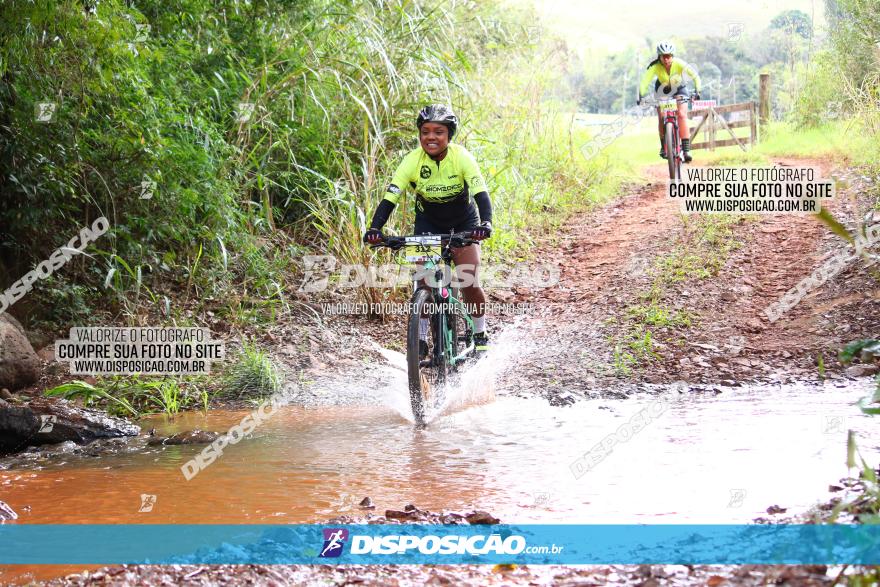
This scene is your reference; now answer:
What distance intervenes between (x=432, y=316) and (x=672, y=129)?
293 inches

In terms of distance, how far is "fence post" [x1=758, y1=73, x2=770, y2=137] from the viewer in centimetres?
1911

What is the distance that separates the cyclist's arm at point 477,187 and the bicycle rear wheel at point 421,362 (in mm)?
793

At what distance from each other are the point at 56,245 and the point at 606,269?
6.21 m

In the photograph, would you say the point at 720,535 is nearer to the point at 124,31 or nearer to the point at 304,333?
the point at 304,333

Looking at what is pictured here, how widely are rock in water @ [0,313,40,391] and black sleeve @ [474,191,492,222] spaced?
12.8 ft

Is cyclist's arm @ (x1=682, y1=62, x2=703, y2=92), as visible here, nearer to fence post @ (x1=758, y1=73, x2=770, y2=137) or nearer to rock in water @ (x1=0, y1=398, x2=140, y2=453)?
fence post @ (x1=758, y1=73, x2=770, y2=137)

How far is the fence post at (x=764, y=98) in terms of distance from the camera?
1911cm

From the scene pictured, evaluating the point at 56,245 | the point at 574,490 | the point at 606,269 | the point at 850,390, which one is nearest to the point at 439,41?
the point at 606,269

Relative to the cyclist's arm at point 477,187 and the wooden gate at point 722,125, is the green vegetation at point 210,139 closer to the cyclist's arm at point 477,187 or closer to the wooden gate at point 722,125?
the cyclist's arm at point 477,187

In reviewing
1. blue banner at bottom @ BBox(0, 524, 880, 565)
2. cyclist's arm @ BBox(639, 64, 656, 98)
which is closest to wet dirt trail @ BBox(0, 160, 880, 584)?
blue banner at bottom @ BBox(0, 524, 880, 565)

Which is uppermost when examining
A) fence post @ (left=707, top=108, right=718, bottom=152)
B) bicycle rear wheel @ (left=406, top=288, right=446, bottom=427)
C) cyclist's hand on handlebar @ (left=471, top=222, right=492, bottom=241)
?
fence post @ (left=707, top=108, right=718, bottom=152)

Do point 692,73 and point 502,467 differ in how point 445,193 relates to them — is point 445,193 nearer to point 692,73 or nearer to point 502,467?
point 502,467

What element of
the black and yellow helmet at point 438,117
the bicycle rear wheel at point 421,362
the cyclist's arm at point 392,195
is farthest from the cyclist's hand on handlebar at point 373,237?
the black and yellow helmet at point 438,117

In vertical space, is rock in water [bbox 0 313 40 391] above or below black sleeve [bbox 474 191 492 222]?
below
